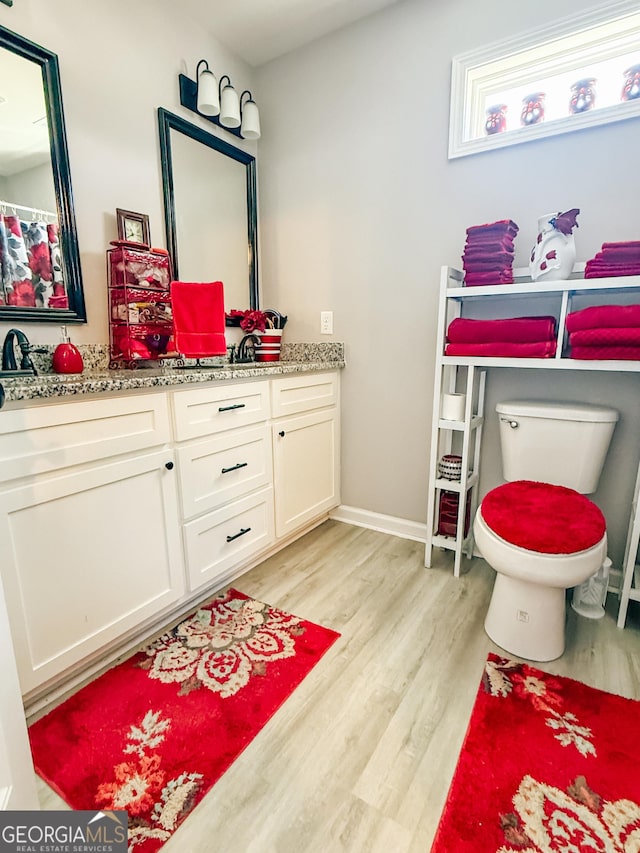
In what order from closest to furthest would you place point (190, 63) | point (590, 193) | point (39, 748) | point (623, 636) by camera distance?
point (39, 748) → point (623, 636) → point (590, 193) → point (190, 63)

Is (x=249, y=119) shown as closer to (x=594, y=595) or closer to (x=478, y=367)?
(x=478, y=367)

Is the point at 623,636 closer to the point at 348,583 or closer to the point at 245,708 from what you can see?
the point at 348,583

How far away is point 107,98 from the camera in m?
1.63

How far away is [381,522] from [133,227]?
1.85 metres

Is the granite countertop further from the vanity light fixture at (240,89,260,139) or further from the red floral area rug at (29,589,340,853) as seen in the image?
the vanity light fixture at (240,89,260,139)

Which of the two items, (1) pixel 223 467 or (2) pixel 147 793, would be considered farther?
(1) pixel 223 467

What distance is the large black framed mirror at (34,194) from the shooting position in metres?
1.37

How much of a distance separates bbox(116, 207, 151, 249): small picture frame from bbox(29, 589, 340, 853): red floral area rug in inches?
60.9

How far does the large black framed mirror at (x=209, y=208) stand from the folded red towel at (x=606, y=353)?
1.67 m

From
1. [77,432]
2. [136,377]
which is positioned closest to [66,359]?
[136,377]

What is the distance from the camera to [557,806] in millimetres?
918

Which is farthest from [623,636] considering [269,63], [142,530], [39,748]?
[269,63]

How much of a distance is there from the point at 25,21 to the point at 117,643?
2.09 meters

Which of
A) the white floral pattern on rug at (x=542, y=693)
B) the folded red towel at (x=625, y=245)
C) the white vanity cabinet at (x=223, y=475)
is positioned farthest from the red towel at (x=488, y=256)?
the white floral pattern on rug at (x=542, y=693)
